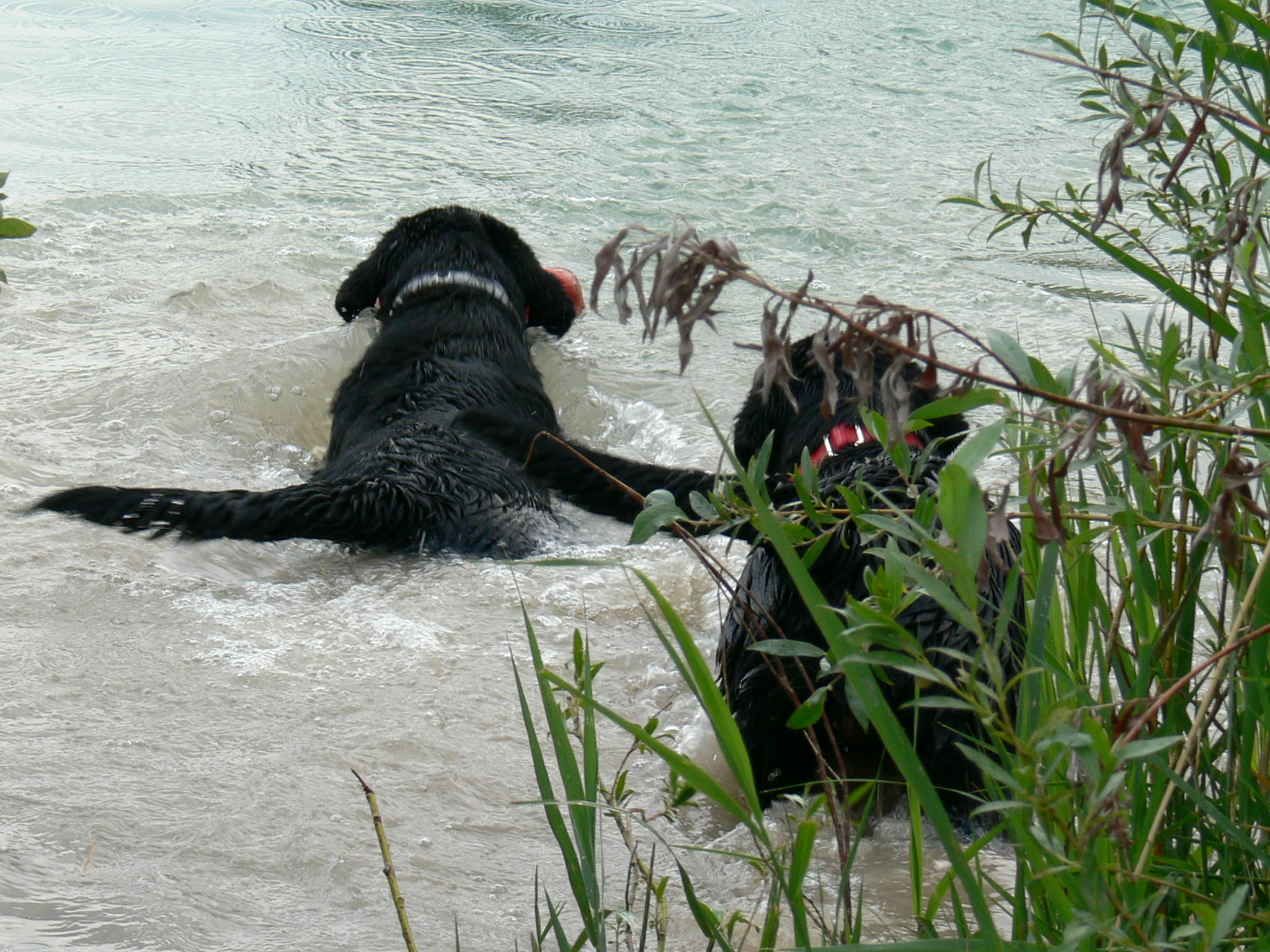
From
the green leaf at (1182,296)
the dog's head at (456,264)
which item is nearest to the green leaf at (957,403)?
the green leaf at (1182,296)

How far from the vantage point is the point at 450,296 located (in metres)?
4.59

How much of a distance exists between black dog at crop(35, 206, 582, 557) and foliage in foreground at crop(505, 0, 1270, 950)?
4.58ft

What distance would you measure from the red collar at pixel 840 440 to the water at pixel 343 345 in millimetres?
620

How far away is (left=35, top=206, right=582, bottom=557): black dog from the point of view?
3150 mm

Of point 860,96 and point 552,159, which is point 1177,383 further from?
point 860,96

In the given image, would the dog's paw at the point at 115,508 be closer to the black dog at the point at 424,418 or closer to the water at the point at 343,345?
the black dog at the point at 424,418

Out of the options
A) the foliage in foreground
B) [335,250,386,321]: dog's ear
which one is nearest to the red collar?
the foliage in foreground

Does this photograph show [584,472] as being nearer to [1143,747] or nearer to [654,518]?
[654,518]

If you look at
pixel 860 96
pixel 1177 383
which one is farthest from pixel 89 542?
pixel 860 96

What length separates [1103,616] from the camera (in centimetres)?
169

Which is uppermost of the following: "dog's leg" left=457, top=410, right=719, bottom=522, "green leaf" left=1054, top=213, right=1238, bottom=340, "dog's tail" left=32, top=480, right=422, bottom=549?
"green leaf" left=1054, top=213, right=1238, bottom=340

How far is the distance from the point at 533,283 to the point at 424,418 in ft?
4.17

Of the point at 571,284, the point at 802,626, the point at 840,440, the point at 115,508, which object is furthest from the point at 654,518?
the point at 571,284

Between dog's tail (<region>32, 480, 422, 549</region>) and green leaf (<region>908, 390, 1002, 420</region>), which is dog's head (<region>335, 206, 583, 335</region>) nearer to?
dog's tail (<region>32, 480, 422, 549</region>)
